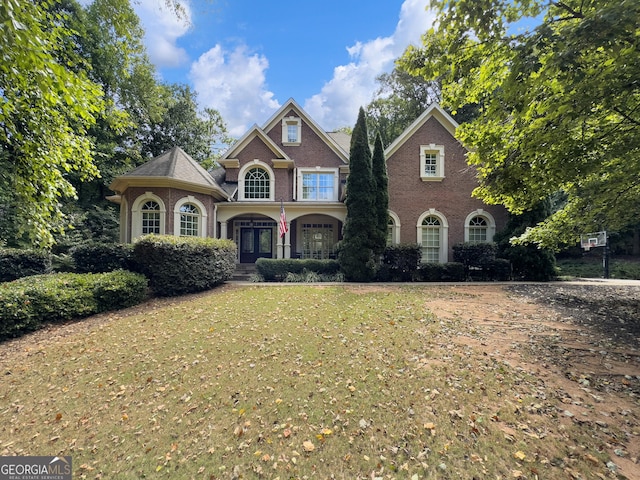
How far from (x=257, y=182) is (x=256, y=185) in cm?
17

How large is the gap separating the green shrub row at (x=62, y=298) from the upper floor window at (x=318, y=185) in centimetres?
905

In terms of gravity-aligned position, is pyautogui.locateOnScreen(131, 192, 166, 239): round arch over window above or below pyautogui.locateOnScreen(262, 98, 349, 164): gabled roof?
below

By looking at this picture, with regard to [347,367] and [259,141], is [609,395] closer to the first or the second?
[347,367]

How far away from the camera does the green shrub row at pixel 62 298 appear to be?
6.10 meters

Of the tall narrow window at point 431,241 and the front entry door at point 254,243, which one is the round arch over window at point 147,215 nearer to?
the front entry door at point 254,243

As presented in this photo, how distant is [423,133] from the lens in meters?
15.2

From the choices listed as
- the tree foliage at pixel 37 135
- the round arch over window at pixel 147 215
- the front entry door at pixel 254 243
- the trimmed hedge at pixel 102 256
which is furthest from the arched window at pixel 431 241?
the tree foliage at pixel 37 135

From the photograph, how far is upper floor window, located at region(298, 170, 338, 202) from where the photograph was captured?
1559 centimetres

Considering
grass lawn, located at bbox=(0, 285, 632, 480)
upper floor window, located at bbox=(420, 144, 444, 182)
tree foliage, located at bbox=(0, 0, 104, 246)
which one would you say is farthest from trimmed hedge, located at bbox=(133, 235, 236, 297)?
upper floor window, located at bbox=(420, 144, 444, 182)

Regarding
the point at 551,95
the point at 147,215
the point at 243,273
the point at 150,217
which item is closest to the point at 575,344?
the point at 551,95

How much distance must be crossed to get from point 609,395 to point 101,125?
27.2m

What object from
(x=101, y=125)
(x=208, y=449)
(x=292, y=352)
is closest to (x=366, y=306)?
(x=292, y=352)

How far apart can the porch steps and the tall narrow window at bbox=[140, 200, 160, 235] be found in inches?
151

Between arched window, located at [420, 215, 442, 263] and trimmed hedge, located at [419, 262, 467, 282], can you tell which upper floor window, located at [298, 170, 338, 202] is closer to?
arched window, located at [420, 215, 442, 263]
